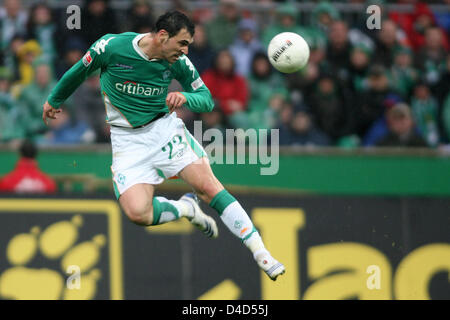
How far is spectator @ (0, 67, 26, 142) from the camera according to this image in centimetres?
1057

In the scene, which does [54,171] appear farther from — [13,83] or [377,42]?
[377,42]

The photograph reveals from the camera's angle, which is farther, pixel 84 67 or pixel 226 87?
pixel 226 87

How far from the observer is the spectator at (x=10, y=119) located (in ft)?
34.7

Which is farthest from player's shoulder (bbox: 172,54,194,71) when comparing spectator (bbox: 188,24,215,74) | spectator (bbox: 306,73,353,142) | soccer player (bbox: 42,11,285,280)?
spectator (bbox: 306,73,353,142)

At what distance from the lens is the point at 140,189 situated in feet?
24.0

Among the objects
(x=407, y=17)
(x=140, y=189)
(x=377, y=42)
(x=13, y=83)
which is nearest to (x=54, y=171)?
(x=13, y=83)

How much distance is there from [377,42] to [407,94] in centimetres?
80

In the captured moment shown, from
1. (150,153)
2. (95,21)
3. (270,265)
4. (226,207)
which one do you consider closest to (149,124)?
(150,153)

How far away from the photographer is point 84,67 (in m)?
7.11

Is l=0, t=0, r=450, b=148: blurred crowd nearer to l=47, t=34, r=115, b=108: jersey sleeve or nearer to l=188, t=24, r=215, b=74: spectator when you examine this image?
l=188, t=24, r=215, b=74: spectator

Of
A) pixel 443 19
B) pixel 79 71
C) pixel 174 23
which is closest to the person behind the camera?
pixel 174 23

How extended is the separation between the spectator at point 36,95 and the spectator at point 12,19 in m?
0.82

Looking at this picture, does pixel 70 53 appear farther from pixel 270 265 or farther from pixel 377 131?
pixel 270 265

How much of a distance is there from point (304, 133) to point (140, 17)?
2547mm
